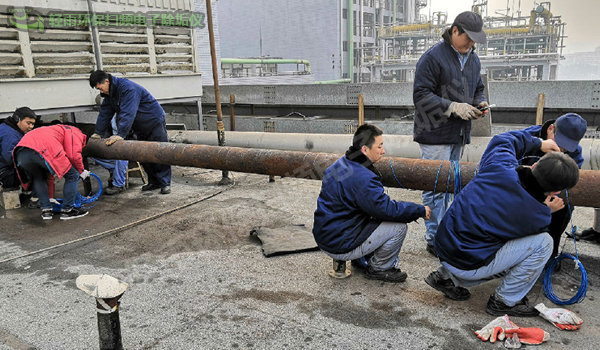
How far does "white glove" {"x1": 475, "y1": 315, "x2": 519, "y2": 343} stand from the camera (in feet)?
8.41

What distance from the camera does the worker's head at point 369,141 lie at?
300 centimetres

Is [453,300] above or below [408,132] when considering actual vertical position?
below

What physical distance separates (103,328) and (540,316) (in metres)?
2.65

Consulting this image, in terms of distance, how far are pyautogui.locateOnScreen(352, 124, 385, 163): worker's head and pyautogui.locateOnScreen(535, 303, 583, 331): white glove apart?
4.83 feet

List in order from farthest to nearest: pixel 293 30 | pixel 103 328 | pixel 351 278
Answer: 1. pixel 293 30
2. pixel 351 278
3. pixel 103 328

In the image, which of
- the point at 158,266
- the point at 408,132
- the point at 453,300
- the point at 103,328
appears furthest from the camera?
the point at 408,132

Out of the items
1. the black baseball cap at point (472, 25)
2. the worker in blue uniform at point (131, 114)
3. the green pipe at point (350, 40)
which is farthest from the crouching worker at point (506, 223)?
the green pipe at point (350, 40)

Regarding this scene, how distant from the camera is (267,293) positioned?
128 inches

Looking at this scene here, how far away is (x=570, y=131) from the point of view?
2.97 meters

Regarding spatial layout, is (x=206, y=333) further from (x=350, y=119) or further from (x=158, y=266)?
(x=350, y=119)

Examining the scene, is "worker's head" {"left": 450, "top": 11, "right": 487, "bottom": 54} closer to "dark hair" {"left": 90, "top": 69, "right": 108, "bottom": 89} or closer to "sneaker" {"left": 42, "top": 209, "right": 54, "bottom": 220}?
"dark hair" {"left": 90, "top": 69, "right": 108, "bottom": 89}

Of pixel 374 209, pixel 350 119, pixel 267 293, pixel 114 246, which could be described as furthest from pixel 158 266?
pixel 350 119

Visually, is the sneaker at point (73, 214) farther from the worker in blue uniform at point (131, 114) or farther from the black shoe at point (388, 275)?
the black shoe at point (388, 275)

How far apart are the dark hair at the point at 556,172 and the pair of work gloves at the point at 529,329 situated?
851mm
